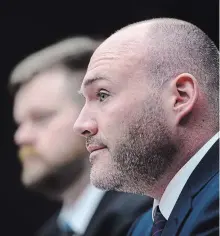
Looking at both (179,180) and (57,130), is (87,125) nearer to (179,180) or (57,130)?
(179,180)

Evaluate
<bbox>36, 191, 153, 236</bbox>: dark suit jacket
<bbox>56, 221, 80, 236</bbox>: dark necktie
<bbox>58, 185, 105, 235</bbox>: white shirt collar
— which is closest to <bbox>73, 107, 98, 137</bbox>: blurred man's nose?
<bbox>36, 191, 153, 236</bbox>: dark suit jacket

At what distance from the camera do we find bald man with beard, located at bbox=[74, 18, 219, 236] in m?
0.99

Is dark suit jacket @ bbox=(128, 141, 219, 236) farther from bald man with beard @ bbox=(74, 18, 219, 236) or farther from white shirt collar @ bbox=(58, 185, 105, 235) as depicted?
white shirt collar @ bbox=(58, 185, 105, 235)

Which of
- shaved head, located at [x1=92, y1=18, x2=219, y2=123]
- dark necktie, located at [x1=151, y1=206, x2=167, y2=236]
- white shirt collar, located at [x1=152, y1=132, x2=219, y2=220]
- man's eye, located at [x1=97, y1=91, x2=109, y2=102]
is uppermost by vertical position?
shaved head, located at [x1=92, y1=18, x2=219, y2=123]

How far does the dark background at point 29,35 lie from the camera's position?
191 cm

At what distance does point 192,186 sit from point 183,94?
6.3 inches

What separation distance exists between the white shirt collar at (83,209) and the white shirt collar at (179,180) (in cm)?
51

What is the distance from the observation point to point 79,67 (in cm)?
163

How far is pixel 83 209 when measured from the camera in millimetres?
1589

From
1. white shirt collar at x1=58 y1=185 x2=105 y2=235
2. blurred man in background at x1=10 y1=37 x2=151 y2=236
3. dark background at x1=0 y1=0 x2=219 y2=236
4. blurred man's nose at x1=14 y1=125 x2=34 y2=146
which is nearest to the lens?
white shirt collar at x1=58 y1=185 x2=105 y2=235

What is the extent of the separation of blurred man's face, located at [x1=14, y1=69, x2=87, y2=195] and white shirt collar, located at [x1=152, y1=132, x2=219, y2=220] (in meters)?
0.66

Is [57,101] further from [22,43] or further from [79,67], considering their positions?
[22,43]

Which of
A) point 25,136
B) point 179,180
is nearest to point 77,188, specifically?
point 25,136

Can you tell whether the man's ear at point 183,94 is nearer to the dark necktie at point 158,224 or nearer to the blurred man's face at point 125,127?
the blurred man's face at point 125,127
